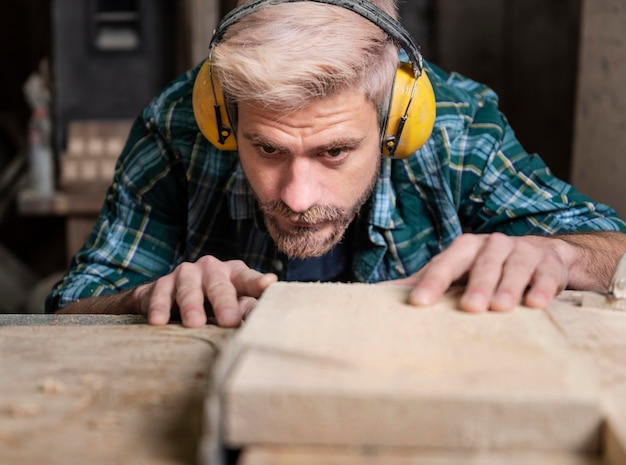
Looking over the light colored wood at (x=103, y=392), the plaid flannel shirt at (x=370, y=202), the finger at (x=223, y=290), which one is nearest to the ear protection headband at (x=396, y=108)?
the plaid flannel shirt at (x=370, y=202)

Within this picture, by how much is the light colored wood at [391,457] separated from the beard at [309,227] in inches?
42.8

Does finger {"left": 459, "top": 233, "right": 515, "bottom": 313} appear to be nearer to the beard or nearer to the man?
the man

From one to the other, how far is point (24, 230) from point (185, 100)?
5130 mm

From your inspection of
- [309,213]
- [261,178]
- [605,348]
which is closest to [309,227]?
[309,213]

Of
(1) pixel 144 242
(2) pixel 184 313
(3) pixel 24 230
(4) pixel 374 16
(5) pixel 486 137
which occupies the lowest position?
(3) pixel 24 230

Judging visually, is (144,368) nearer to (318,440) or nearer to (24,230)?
(318,440)

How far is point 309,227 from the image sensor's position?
1.92 meters

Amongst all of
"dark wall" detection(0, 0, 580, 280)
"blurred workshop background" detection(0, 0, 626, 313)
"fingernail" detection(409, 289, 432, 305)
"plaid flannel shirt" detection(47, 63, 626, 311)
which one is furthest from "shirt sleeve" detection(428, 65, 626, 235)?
"dark wall" detection(0, 0, 580, 280)

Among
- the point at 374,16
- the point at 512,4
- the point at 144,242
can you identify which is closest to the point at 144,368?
the point at 374,16

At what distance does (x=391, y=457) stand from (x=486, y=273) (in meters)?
Answer: 0.47

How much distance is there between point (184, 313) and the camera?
126 centimetres

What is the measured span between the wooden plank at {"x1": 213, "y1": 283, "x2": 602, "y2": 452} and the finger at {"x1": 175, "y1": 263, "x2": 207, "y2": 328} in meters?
0.33

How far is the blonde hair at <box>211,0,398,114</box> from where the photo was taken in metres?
1.73

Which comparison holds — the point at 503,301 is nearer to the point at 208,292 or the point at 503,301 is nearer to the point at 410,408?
the point at 410,408
